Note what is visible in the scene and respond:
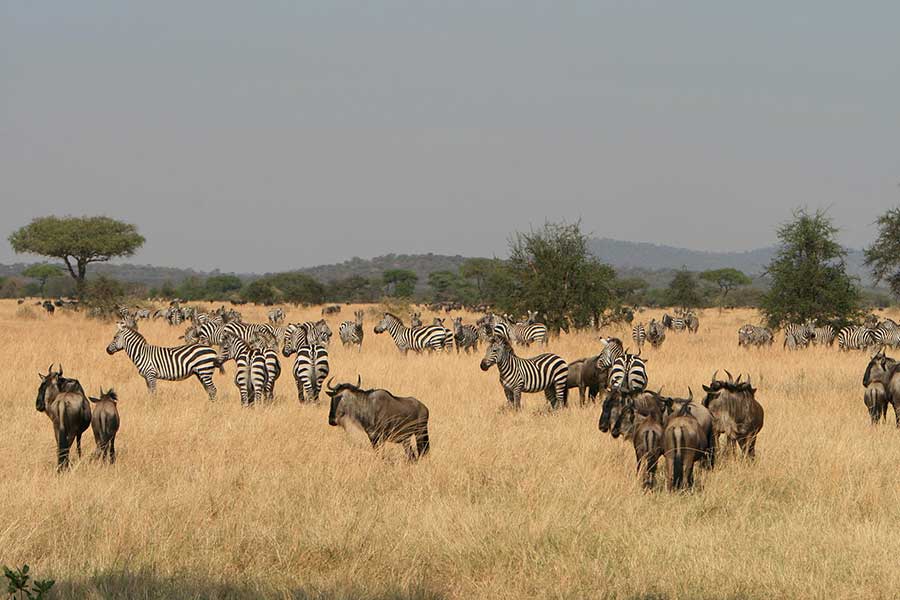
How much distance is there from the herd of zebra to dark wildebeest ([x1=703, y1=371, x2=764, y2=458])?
16177 millimetres

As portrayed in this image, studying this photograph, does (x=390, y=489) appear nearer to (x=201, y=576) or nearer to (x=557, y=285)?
(x=201, y=576)

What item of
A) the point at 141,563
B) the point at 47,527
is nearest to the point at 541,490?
the point at 141,563

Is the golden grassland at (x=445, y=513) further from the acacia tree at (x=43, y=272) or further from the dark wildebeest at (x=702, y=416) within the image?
the acacia tree at (x=43, y=272)

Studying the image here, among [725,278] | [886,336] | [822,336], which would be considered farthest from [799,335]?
[725,278]

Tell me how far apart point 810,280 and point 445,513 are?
23.1 meters

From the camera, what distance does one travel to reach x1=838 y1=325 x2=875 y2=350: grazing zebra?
2427cm

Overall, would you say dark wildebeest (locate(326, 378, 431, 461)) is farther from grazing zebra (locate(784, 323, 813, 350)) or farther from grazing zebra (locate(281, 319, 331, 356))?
grazing zebra (locate(784, 323, 813, 350))

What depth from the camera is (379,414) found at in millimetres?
9516

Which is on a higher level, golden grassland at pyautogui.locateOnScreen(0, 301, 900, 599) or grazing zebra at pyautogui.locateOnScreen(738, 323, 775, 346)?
grazing zebra at pyautogui.locateOnScreen(738, 323, 775, 346)

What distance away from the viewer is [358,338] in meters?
25.8

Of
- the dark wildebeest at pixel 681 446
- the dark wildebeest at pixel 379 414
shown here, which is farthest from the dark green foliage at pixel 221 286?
the dark wildebeest at pixel 681 446

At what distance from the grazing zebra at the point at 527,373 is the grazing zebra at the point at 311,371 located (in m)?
2.76

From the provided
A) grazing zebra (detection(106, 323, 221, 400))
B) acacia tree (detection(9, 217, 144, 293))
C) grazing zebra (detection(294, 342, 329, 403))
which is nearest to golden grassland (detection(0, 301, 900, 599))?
grazing zebra (detection(294, 342, 329, 403))

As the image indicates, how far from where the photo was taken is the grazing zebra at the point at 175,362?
15.0 metres
